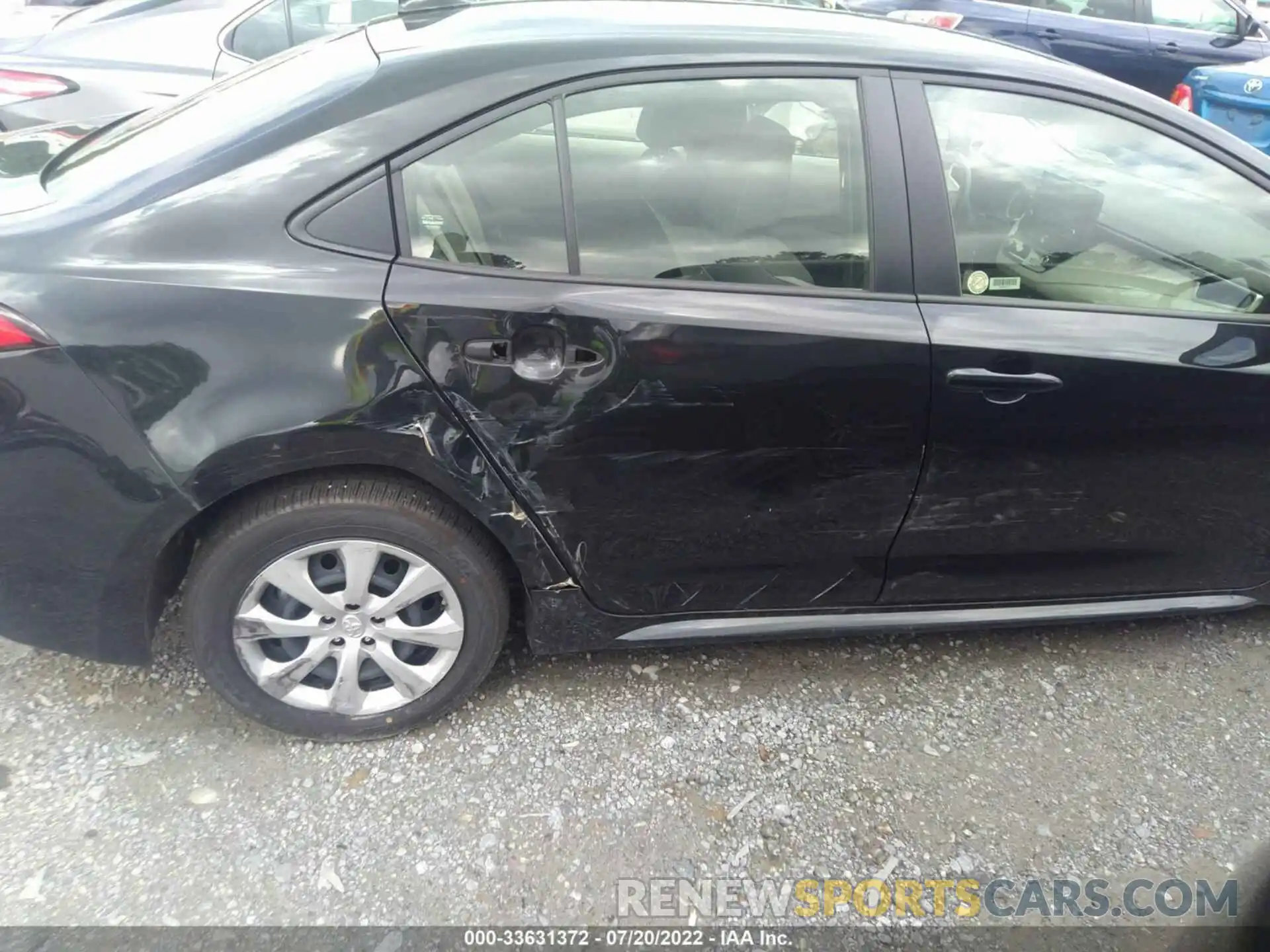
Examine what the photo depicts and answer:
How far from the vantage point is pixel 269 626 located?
6.80 ft

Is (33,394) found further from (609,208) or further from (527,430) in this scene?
(609,208)

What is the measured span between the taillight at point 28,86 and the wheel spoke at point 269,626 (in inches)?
132

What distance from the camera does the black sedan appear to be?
183 centimetres

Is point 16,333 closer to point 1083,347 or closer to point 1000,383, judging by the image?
point 1000,383

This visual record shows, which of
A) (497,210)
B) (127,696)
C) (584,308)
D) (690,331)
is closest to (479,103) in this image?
(497,210)

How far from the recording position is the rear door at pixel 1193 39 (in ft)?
24.2

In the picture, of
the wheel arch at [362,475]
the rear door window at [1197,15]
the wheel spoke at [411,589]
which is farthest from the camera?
the rear door window at [1197,15]

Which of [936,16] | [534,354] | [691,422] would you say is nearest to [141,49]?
[534,354]

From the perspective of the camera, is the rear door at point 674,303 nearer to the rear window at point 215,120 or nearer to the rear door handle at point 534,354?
the rear door handle at point 534,354

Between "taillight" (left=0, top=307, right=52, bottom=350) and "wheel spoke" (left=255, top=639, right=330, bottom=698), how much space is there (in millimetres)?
851

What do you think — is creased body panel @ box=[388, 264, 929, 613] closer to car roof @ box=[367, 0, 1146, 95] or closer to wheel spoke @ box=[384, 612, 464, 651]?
wheel spoke @ box=[384, 612, 464, 651]

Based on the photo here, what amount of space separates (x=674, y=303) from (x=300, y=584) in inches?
41.0

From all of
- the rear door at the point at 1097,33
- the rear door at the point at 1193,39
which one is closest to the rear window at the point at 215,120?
the rear door at the point at 1097,33

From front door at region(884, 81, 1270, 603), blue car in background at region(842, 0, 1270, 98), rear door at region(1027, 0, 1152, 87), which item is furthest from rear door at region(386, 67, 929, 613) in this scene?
rear door at region(1027, 0, 1152, 87)
